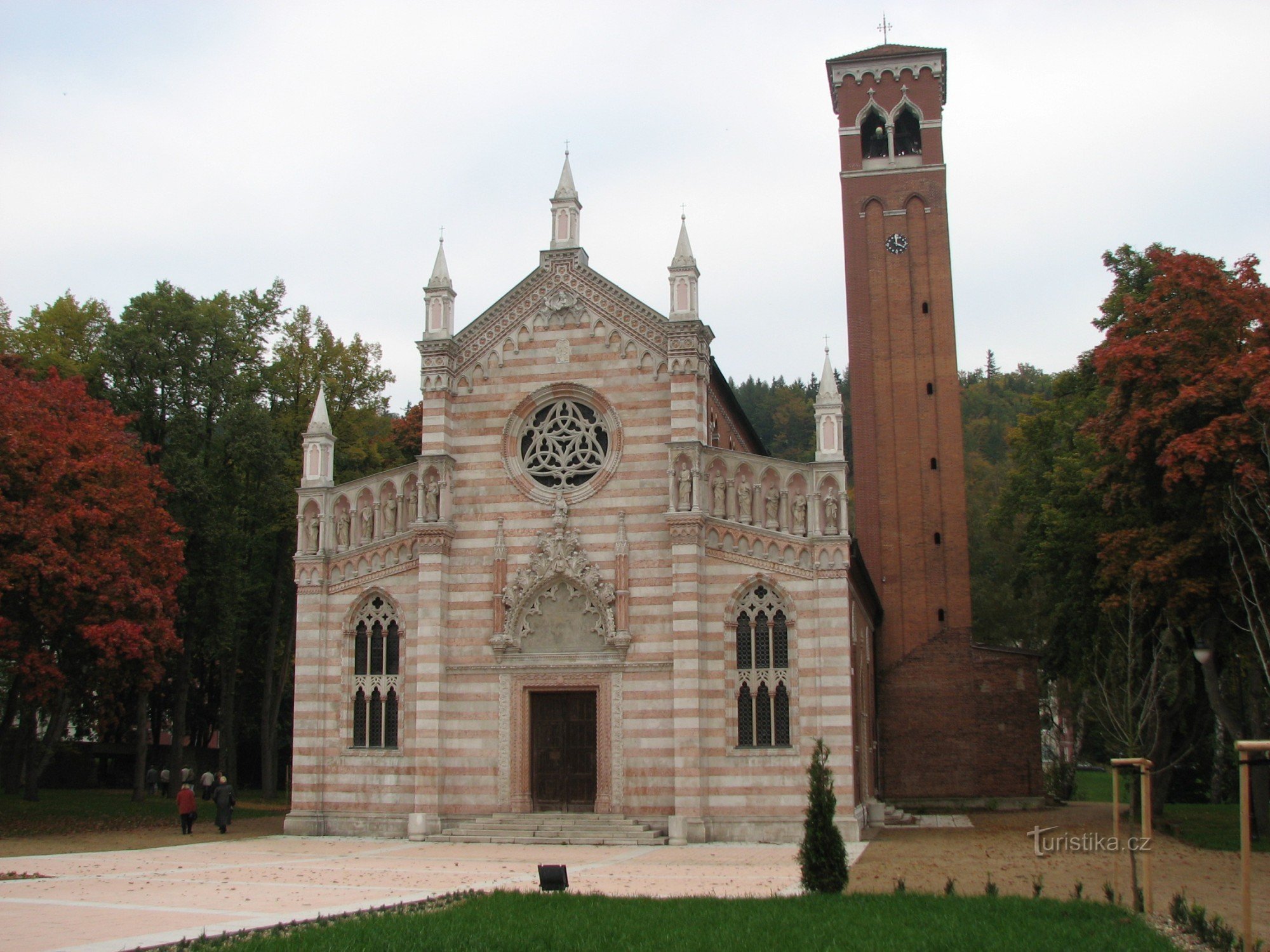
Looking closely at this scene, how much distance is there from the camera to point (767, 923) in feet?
45.1

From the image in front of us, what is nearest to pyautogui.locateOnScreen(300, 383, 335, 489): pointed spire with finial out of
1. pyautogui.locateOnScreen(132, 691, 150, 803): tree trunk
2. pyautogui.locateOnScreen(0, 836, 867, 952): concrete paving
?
pyautogui.locateOnScreen(0, 836, 867, 952): concrete paving

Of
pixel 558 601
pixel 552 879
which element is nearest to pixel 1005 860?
pixel 552 879

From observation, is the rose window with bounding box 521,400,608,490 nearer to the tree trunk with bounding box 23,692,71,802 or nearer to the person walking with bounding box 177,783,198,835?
the person walking with bounding box 177,783,198,835

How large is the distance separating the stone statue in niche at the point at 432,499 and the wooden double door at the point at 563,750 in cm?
517

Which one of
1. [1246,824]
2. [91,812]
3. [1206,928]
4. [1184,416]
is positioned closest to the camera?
[1246,824]

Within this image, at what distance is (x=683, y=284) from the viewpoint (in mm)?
30266

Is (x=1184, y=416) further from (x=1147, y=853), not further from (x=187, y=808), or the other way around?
(x=187, y=808)

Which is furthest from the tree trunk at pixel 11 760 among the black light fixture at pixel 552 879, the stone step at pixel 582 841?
the black light fixture at pixel 552 879

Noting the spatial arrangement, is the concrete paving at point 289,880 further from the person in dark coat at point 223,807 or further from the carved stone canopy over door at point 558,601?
the carved stone canopy over door at point 558,601

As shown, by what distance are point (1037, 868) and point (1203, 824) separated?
1497 cm

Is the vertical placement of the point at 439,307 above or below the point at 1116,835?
above

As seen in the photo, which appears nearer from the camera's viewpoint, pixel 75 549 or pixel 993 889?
pixel 993 889

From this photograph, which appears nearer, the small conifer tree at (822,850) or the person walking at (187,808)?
the small conifer tree at (822,850)

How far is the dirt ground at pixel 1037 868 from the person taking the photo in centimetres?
1788
